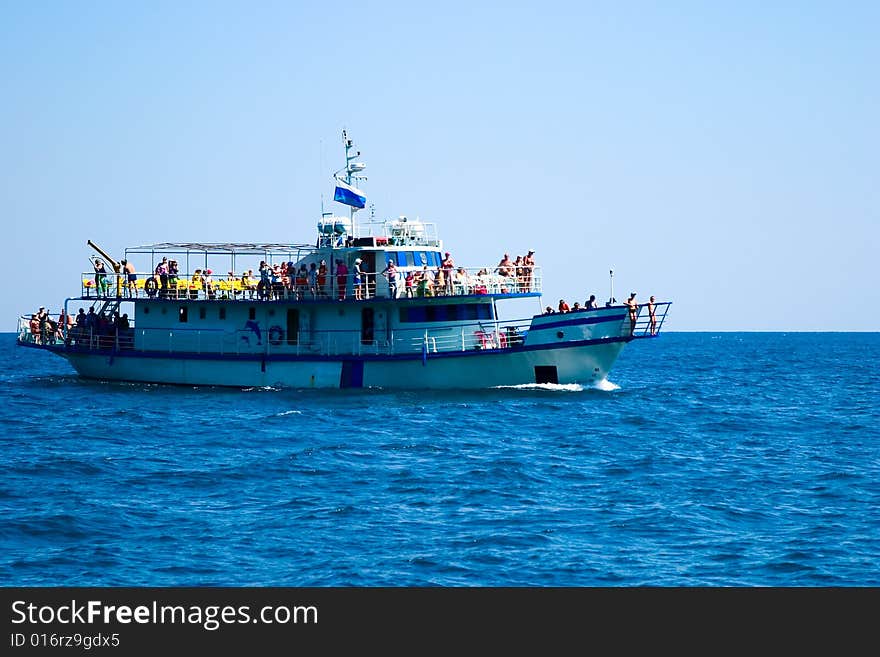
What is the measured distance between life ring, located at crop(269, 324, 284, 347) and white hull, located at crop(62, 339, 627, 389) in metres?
1.14

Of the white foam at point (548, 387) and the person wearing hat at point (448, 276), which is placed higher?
the person wearing hat at point (448, 276)

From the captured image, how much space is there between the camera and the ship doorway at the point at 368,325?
142 ft

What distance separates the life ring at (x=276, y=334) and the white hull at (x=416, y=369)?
1139mm

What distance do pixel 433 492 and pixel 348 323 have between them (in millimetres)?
20112

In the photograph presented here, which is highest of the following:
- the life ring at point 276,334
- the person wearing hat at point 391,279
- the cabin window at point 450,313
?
the person wearing hat at point 391,279

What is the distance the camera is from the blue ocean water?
17.9m

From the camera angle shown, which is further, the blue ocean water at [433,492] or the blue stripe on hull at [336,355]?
the blue stripe on hull at [336,355]

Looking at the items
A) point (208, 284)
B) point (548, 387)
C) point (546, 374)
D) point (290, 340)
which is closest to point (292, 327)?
point (290, 340)

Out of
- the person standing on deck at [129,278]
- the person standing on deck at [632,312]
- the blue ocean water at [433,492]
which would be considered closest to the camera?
the blue ocean water at [433,492]

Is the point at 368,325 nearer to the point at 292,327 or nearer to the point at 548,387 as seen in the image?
the point at 292,327

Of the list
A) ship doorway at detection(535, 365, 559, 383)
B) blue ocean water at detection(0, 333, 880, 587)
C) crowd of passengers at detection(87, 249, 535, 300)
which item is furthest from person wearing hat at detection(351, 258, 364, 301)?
ship doorway at detection(535, 365, 559, 383)

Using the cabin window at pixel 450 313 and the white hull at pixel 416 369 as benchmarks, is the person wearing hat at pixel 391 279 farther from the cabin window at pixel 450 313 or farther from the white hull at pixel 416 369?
the white hull at pixel 416 369

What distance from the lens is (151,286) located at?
46.5 meters

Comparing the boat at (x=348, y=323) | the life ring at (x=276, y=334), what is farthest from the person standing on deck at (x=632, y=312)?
the life ring at (x=276, y=334)
